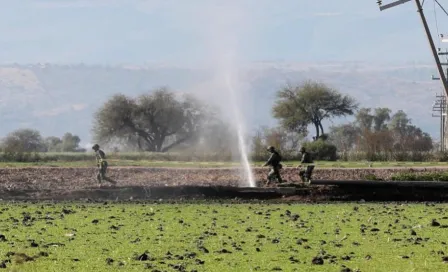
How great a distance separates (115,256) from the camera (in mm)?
23984

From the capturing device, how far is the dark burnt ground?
48.2 meters

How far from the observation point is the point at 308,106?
447 ft

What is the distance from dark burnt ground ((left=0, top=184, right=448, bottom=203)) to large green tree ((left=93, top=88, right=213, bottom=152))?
96162 mm

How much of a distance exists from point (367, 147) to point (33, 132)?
9543 centimetres

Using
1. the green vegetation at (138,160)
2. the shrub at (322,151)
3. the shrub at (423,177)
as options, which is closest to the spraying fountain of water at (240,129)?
the shrub at (423,177)

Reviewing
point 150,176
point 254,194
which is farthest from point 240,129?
point 254,194

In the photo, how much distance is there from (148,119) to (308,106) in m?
26.1

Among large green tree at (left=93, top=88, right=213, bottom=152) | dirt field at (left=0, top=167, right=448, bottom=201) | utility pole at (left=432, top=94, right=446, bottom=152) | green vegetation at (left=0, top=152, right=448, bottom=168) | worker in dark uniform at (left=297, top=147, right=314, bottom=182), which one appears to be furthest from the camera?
utility pole at (left=432, top=94, right=446, bottom=152)

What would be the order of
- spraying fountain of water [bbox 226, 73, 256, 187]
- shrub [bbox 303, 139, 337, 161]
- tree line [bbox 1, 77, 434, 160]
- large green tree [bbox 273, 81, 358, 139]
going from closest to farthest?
spraying fountain of water [bbox 226, 73, 256, 187] < shrub [bbox 303, 139, 337, 161] < tree line [bbox 1, 77, 434, 160] < large green tree [bbox 273, 81, 358, 139]

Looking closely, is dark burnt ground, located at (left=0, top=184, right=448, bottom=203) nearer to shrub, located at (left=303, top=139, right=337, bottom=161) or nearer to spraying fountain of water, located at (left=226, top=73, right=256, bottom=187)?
spraying fountain of water, located at (left=226, top=73, right=256, bottom=187)

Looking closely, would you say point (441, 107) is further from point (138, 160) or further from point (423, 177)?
point (423, 177)

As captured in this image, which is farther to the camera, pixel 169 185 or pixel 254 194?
pixel 169 185

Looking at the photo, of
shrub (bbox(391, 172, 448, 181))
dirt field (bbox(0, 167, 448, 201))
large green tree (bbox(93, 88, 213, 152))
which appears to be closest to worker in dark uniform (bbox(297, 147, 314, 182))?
dirt field (bbox(0, 167, 448, 201))

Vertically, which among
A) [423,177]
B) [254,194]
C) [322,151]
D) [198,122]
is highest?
[198,122]
